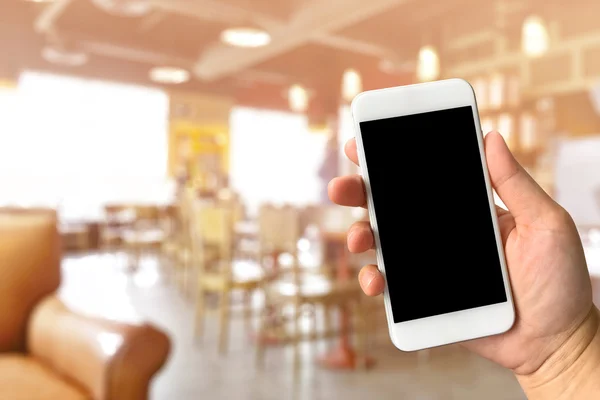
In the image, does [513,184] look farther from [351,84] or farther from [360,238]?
[351,84]

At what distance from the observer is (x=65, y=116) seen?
9.00 m

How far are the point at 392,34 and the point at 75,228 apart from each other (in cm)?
625

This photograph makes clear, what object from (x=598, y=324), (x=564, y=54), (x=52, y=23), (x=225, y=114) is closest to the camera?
(x=598, y=324)

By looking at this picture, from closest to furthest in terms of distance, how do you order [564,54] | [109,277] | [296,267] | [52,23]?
[296,267] < [564,54] < [109,277] < [52,23]

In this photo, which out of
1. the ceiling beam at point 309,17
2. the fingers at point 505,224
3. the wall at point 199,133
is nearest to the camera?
the fingers at point 505,224

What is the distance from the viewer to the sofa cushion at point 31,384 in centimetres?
140

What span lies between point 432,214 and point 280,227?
2261 millimetres

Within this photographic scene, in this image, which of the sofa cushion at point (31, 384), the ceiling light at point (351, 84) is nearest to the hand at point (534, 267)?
the sofa cushion at point (31, 384)

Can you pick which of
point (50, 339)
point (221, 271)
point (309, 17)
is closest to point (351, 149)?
point (50, 339)

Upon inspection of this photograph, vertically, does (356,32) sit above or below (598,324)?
above

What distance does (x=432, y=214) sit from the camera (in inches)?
30.2

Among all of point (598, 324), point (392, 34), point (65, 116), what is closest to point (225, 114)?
point (65, 116)

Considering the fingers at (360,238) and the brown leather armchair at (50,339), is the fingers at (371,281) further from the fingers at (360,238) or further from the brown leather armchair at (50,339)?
the brown leather armchair at (50,339)

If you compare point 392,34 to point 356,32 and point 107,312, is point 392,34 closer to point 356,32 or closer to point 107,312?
point 356,32
